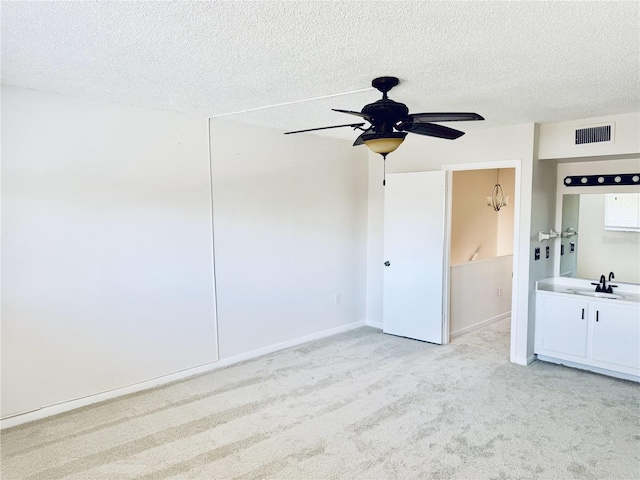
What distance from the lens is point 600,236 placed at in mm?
4414

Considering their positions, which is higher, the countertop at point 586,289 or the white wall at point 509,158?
the white wall at point 509,158

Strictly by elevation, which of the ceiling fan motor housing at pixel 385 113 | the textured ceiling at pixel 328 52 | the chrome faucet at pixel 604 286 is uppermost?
the textured ceiling at pixel 328 52

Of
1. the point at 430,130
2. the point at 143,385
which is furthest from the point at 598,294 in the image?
the point at 143,385

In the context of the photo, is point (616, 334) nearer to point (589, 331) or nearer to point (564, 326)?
point (589, 331)

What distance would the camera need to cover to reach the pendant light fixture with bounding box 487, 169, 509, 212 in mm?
6281

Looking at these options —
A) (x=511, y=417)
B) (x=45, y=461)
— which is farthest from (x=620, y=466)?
(x=45, y=461)

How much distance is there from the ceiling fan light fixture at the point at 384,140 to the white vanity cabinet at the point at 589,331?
105 inches

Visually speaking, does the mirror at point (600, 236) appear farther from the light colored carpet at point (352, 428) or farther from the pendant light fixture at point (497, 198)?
the pendant light fixture at point (497, 198)

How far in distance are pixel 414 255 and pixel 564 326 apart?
5.48ft

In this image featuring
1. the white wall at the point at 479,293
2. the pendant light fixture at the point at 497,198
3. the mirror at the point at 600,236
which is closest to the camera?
the mirror at the point at 600,236

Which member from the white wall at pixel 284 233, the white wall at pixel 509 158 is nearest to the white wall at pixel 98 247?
the white wall at pixel 284 233

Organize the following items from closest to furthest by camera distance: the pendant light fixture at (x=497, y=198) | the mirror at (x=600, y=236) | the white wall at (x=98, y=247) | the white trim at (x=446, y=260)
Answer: the white wall at (x=98, y=247), the mirror at (x=600, y=236), the white trim at (x=446, y=260), the pendant light fixture at (x=497, y=198)

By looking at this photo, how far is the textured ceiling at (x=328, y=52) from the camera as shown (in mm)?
1848

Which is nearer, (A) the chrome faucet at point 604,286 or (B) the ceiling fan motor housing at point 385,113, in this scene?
(B) the ceiling fan motor housing at point 385,113
